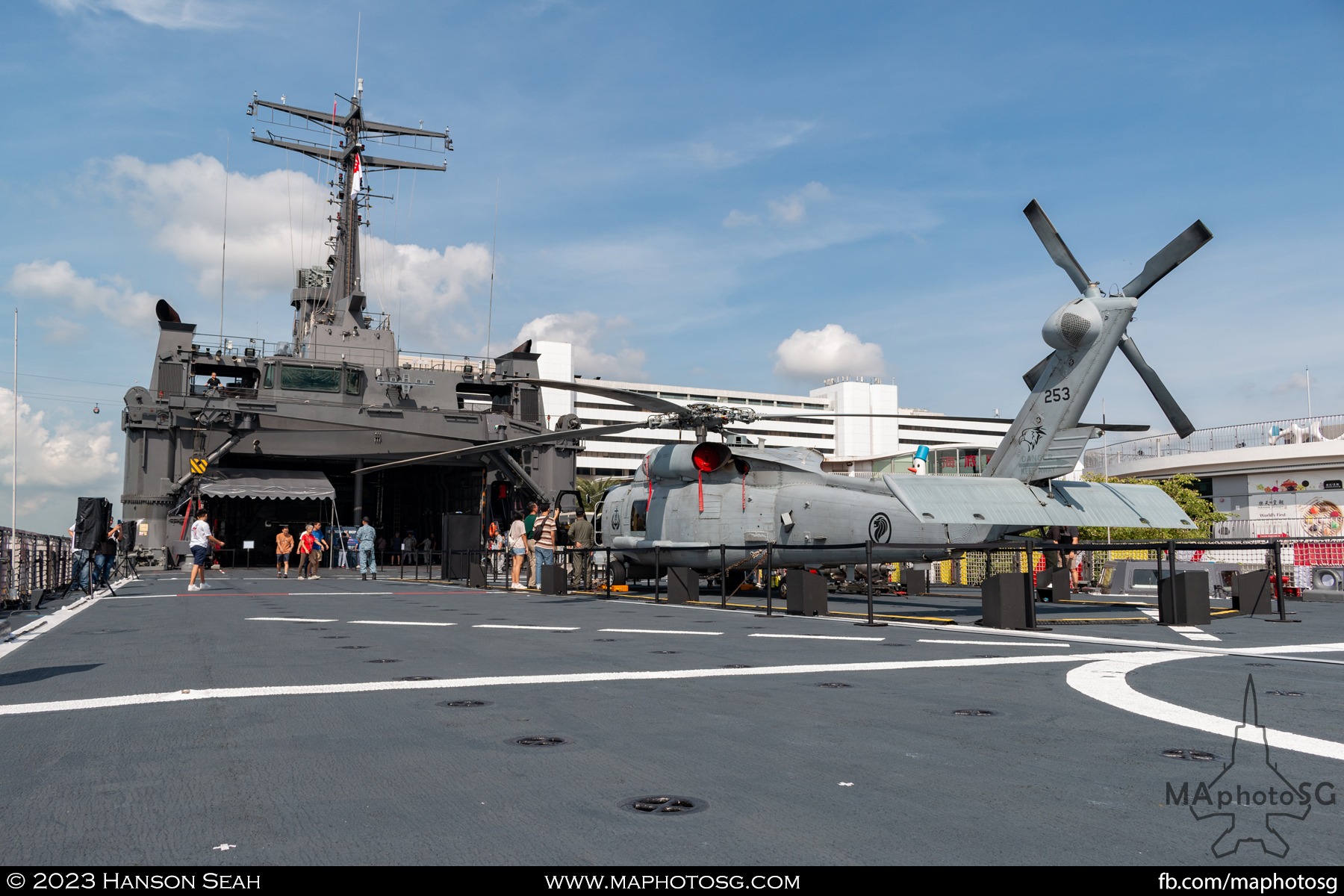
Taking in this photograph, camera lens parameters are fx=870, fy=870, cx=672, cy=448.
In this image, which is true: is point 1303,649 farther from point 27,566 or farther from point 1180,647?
point 27,566

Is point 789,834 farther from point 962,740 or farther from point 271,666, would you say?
point 271,666

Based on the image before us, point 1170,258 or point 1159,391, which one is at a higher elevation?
point 1170,258

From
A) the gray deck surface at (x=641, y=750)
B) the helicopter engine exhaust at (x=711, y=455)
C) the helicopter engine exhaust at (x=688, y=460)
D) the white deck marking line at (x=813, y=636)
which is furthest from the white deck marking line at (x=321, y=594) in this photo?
the white deck marking line at (x=813, y=636)

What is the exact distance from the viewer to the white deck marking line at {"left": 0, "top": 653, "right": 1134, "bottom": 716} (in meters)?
6.04

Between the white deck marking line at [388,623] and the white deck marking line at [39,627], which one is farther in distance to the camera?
the white deck marking line at [388,623]

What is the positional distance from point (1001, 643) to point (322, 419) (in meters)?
30.1

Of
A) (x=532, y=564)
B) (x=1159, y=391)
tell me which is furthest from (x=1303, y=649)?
(x=532, y=564)

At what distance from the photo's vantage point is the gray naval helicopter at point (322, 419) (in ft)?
109

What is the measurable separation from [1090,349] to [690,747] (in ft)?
36.2

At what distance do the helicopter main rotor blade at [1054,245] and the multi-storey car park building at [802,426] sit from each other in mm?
86046

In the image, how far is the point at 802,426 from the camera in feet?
448

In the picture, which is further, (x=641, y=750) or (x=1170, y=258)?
(x=1170, y=258)

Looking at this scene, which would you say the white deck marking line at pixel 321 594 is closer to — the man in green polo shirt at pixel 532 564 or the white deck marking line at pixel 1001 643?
the man in green polo shirt at pixel 532 564

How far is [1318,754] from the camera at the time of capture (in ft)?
14.6
